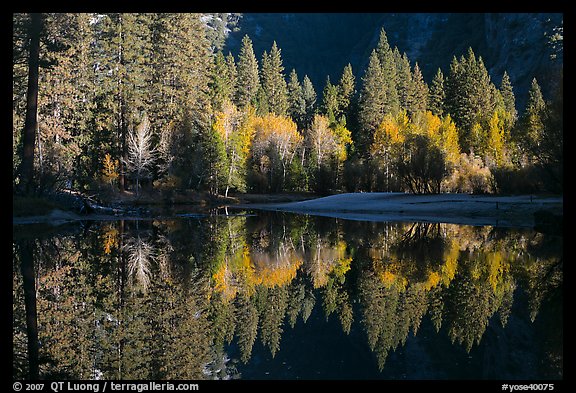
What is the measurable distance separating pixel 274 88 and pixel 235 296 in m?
75.1

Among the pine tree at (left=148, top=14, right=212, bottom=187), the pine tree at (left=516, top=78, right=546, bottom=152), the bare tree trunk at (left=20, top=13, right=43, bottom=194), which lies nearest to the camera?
the bare tree trunk at (left=20, top=13, right=43, bottom=194)

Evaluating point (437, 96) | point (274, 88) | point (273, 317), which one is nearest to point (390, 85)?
point (437, 96)

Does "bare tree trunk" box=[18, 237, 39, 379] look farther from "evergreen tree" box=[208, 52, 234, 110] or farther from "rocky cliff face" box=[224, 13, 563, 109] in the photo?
"evergreen tree" box=[208, 52, 234, 110]

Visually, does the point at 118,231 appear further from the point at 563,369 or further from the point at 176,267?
the point at 563,369

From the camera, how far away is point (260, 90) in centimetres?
8344

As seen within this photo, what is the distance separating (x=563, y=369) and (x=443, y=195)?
112ft

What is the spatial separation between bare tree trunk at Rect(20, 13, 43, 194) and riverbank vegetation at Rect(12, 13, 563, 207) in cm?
6

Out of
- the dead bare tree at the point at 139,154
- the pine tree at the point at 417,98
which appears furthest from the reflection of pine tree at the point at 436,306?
the pine tree at the point at 417,98

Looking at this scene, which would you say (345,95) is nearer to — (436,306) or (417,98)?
(417,98)

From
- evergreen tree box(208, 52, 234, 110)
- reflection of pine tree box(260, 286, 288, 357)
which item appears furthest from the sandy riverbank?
evergreen tree box(208, 52, 234, 110)

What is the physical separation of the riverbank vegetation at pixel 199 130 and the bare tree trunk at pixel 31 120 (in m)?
0.06

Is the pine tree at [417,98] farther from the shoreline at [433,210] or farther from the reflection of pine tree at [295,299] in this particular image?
the reflection of pine tree at [295,299]

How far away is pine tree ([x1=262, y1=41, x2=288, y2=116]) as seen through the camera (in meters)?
82.4

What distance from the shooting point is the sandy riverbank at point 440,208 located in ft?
94.6
